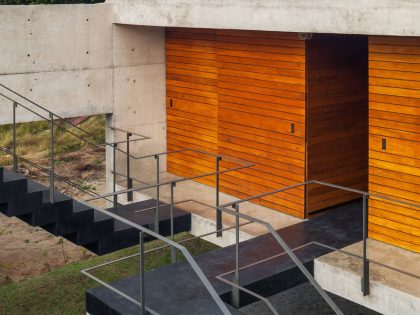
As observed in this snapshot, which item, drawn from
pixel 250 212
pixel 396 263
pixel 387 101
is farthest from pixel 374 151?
pixel 250 212

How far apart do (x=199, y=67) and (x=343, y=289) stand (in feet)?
17.1

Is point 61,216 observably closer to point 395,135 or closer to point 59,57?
point 59,57

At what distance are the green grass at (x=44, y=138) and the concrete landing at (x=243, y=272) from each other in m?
12.8

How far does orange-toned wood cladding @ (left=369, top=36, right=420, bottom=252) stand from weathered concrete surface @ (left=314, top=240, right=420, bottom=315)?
276 millimetres

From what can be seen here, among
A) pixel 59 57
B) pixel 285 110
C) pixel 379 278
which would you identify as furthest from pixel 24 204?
pixel 379 278

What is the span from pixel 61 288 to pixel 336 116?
5.32 metres

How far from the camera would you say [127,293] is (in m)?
7.27

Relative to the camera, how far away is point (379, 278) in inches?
309

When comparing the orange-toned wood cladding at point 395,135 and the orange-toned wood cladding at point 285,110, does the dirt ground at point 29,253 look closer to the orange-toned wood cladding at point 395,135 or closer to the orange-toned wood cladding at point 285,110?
the orange-toned wood cladding at point 285,110

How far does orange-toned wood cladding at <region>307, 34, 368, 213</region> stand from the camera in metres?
10.1

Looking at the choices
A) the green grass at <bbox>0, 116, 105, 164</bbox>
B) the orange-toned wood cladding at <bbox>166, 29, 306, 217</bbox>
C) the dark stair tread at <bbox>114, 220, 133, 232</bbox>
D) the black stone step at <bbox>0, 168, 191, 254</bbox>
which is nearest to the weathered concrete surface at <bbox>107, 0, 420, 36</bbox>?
the orange-toned wood cladding at <bbox>166, 29, 306, 217</bbox>

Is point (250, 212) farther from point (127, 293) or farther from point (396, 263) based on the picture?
point (127, 293)

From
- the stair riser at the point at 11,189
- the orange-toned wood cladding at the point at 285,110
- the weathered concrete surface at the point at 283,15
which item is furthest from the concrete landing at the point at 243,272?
the weathered concrete surface at the point at 283,15

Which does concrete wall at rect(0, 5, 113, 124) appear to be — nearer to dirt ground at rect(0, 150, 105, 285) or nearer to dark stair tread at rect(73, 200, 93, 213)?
dark stair tread at rect(73, 200, 93, 213)
